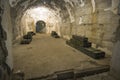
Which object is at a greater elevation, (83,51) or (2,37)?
(2,37)

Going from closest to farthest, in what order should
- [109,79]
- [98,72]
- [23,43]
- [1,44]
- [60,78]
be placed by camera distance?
[1,44] → [109,79] → [60,78] → [98,72] → [23,43]

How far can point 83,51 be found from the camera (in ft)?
16.3

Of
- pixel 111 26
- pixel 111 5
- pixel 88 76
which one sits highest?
pixel 111 5

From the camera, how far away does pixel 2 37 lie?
70.6 inches

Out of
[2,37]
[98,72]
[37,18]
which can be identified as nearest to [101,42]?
[98,72]

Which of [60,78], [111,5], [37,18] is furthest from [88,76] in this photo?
[37,18]

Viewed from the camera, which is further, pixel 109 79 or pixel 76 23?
pixel 76 23

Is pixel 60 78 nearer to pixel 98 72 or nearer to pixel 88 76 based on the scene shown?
pixel 88 76

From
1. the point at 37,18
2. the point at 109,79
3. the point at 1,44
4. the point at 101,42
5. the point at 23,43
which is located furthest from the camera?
the point at 37,18

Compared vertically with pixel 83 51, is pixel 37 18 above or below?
above

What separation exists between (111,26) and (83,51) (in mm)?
1487

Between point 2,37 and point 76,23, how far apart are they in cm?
606

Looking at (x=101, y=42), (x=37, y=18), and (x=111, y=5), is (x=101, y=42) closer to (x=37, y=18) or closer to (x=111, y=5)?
(x=111, y=5)

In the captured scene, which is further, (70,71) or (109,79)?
(70,71)
